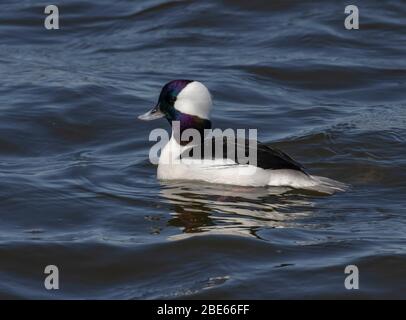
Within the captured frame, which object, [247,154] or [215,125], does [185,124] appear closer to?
[247,154]

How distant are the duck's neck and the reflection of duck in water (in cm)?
55

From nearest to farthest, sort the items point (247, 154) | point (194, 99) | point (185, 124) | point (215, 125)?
point (247, 154) → point (194, 99) → point (185, 124) → point (215, 125)

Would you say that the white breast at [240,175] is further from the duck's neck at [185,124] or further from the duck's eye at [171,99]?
the duck's eye at [171,99]

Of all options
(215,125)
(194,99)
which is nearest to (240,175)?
(194,99)

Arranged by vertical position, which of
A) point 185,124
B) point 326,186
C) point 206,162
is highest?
point 185,124

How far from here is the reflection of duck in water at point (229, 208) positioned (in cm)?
1027

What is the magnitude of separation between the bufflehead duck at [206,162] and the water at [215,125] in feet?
0.46

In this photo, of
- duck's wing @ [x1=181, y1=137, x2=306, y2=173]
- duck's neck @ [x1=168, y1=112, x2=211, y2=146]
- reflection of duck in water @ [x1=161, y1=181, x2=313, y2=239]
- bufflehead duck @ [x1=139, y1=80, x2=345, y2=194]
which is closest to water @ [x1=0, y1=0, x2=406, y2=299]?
reflection of duck in water @ [x1=161, y1=181, x2=313, y2=239]

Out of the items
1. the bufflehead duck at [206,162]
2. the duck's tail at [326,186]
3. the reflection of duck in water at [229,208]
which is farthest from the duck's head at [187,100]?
the duck's tail at [326,186]

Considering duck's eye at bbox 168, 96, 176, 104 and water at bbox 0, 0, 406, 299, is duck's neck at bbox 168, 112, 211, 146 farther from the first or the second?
water at bbox 0, 0, 406, 299

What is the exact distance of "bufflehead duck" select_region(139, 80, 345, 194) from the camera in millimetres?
11180

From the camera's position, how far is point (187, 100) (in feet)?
38.4

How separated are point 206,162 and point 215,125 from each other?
239 centimetres
